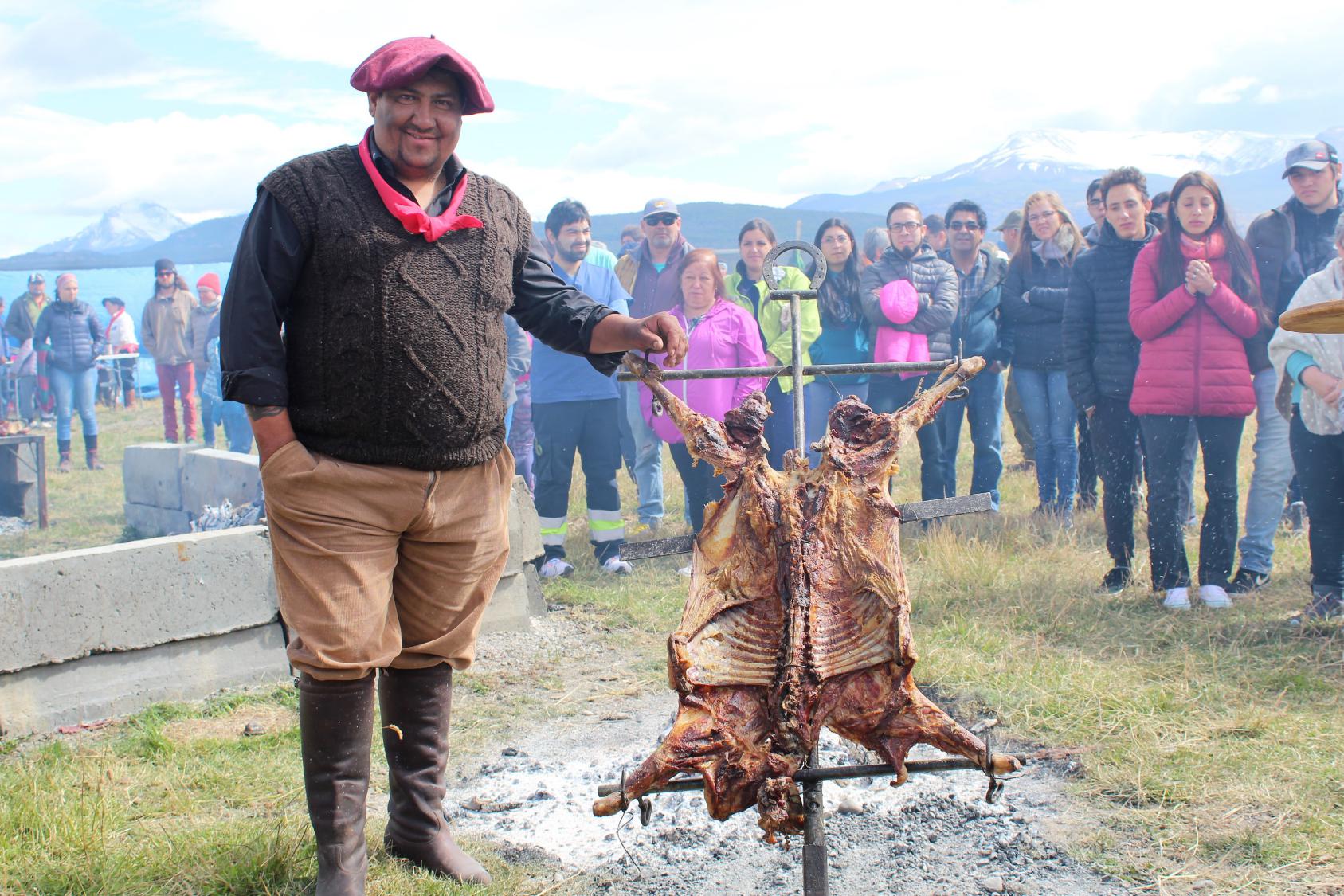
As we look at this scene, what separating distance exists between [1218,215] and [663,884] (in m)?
4.73

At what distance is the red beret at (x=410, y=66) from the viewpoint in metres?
2.67

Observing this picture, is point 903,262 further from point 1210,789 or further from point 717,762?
point 717,762

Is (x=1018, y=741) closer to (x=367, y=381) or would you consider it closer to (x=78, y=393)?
(x=367, y=381)

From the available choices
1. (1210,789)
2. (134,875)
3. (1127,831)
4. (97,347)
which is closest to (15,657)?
(134,875)

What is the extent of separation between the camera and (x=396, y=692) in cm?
315

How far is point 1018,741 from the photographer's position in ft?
13.4

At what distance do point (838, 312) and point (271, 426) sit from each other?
531 cm

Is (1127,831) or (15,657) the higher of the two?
(15,657)

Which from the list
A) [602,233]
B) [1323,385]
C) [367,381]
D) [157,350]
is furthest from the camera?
A: [602,233]

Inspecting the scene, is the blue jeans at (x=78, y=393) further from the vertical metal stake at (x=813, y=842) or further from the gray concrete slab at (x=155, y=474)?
the vertical metal stake at (x=813, y=842)

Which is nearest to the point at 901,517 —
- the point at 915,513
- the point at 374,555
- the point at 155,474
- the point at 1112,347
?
the point at 915,513

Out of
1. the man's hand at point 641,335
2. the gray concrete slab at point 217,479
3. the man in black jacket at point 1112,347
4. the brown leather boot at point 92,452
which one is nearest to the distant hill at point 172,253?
the brown leather boot at point 92,452

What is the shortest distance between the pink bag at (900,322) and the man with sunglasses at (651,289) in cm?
150

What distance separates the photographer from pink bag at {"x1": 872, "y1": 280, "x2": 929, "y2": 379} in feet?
23.4
